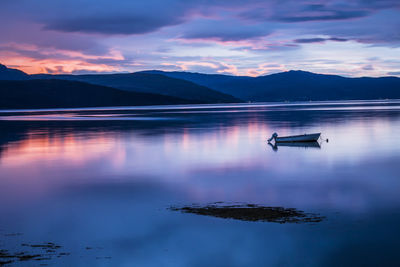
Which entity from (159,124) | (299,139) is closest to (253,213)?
(299,139)

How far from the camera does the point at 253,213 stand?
13125 mm

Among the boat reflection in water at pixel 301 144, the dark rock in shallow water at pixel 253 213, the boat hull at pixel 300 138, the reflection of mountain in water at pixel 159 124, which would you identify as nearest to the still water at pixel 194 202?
the dark rock in shallow water at pixel 253 213

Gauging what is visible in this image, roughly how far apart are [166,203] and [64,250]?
5.02 meters

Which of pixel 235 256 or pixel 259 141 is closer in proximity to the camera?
pixel 235 256

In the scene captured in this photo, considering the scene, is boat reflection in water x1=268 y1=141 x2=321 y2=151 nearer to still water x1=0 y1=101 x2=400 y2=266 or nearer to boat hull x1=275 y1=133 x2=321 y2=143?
boat hull x1=275 y1=133 x2=321 y2=143

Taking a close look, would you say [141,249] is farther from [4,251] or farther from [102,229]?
[4,251]

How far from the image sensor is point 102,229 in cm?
1197

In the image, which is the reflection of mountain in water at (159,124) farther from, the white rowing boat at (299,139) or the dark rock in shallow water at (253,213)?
the dark rock in shallow water at (253,213)

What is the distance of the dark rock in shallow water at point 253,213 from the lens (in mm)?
12492

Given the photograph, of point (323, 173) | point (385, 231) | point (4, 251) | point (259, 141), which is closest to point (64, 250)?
point (4, 251)

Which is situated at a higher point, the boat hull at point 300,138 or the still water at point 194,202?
the boat hull at point 300,138

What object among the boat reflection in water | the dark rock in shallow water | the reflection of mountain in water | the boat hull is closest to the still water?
the dark rock in shallow water

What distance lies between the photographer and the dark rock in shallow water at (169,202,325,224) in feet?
41.0

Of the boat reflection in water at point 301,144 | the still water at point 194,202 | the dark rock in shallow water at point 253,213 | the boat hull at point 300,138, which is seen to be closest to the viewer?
the still water at point 194,202
